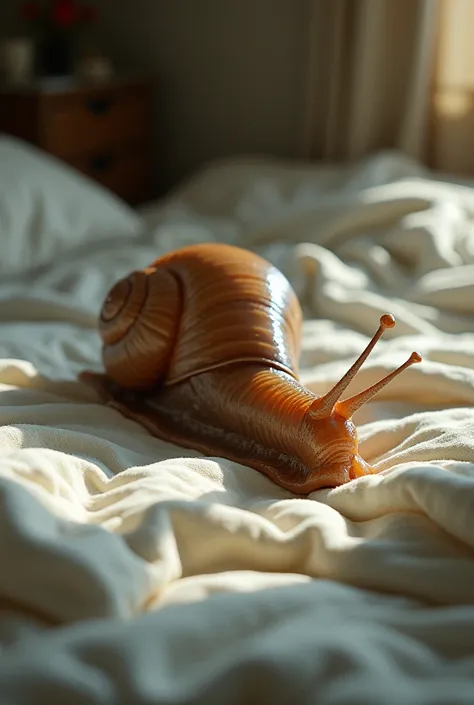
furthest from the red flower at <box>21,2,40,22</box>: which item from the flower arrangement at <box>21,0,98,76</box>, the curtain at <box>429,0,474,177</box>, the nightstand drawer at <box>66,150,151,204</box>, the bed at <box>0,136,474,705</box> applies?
the bed at <box>0,136,474,705</box>

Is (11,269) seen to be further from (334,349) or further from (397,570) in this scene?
(397,570)

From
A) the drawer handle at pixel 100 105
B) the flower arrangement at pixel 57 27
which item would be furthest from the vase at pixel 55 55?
the drawer handle at pixel 100 105

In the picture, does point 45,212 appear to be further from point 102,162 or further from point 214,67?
point 214,67

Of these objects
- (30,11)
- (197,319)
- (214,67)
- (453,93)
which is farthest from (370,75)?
(197,319)

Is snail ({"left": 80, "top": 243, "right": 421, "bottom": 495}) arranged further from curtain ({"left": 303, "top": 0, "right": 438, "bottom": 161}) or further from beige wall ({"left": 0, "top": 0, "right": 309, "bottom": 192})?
beige wall ({"left": 0, "top": 0, "right": 309, "bottom": 192})

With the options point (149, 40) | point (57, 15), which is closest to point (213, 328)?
point (57, 15)
